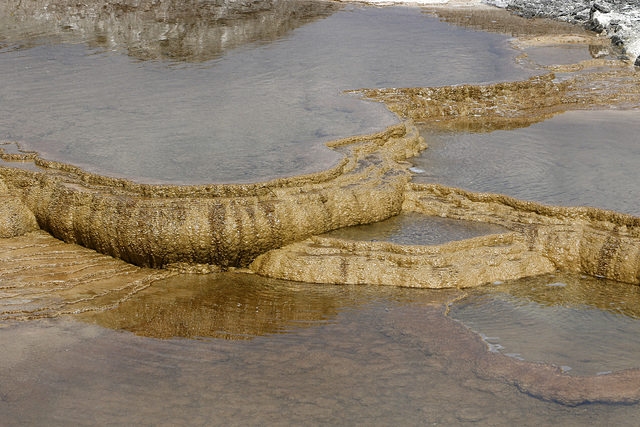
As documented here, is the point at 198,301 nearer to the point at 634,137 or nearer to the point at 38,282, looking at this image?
the point at 38,282

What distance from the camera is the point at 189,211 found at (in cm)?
409

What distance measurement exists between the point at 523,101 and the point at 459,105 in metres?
0.81

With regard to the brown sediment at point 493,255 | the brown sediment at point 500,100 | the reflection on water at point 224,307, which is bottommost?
the reflection on water at point 224,307

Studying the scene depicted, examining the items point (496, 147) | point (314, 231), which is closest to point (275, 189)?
point (314, 231)

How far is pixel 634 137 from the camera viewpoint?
5.96 meters

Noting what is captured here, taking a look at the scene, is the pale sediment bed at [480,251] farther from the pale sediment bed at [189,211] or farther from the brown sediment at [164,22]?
the brown sediment at [164,22]

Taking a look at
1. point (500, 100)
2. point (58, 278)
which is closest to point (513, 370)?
point (58, 278)

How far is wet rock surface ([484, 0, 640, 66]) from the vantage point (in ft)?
33.1

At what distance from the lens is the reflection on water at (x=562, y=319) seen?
324cm

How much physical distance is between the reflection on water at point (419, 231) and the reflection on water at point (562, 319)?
428 millimetres

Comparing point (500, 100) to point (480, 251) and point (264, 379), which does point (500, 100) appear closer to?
point (480, 251)

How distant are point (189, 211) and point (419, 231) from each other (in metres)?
1.53

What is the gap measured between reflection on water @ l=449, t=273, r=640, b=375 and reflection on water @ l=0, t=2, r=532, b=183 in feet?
5.13

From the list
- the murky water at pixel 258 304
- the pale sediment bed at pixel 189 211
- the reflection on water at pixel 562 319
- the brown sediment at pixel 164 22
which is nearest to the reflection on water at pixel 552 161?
the murky water at pixel 258 304
